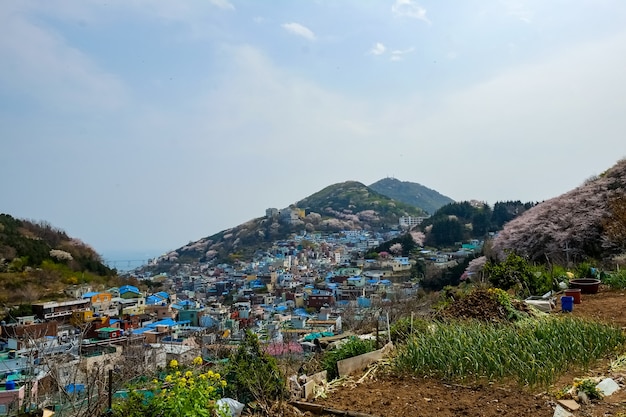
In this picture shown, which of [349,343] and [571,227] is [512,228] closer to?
[571,227]

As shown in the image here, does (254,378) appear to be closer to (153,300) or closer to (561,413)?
(561,413)

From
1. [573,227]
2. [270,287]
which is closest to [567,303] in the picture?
[573,227]

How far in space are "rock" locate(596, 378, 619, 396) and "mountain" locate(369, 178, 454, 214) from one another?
127m

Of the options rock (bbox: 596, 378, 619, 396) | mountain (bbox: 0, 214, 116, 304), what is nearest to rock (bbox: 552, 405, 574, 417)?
rock (bbox: 596, 378, 619, 396)

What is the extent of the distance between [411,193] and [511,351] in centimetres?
13435

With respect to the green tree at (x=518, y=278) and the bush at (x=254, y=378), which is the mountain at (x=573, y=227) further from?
the bush at (x=254, y=378)

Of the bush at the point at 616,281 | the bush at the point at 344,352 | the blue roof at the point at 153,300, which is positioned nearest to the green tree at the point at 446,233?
the blue roof at the point at 153,300

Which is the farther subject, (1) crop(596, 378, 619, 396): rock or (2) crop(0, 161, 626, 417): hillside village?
(2) crop(0, 161, 626, 417): hillside village

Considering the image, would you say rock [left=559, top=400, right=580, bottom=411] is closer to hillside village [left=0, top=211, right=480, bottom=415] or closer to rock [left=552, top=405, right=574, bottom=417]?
rock [left=552, top=405, right=574, bottom=417]

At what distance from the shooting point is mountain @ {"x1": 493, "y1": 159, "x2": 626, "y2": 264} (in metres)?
13.8

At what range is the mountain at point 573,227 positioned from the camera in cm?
1382

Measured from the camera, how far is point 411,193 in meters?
135

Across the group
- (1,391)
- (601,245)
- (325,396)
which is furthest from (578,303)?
(1,391)

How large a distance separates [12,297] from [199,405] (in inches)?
1255
